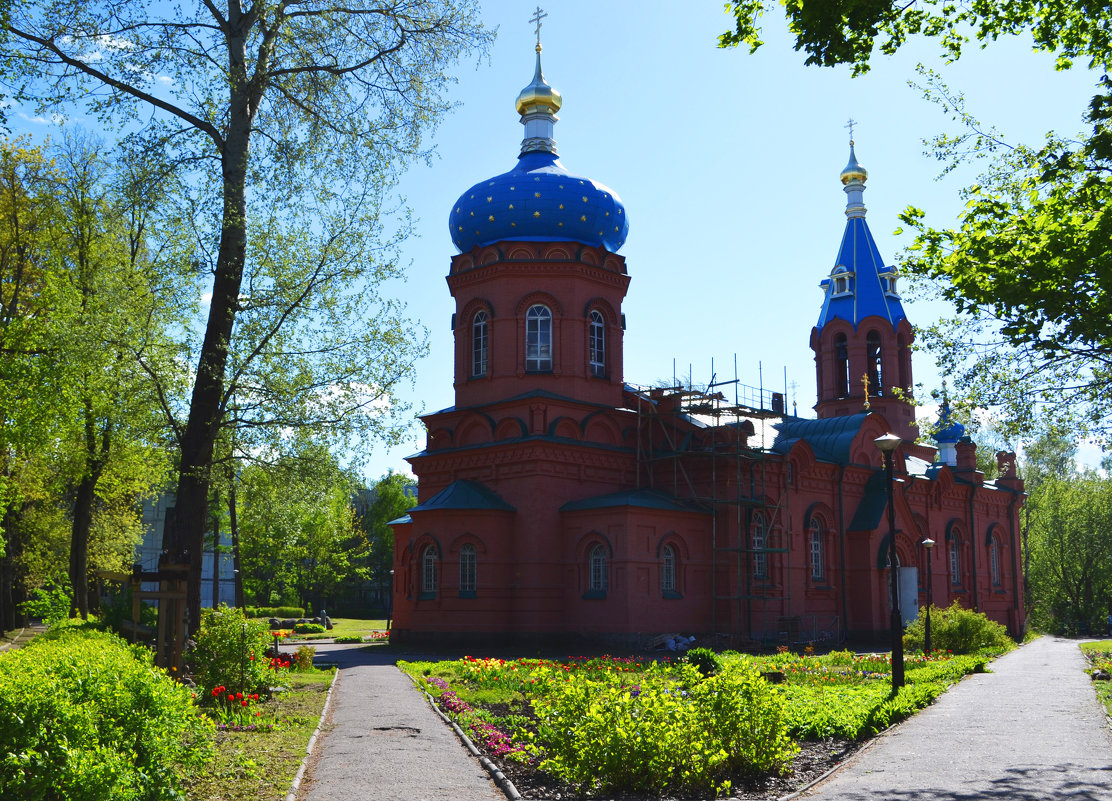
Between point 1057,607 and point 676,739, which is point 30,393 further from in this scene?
point 1057,607

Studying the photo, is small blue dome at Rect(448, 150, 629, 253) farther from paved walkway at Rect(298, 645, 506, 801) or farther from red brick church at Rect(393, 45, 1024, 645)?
paved walkway at Rect(298, 645, 506, 801)

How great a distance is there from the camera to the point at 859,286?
113 feet

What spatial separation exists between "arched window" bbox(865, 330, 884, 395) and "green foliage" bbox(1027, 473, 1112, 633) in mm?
19237

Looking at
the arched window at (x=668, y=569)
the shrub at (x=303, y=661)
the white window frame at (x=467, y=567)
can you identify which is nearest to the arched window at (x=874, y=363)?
the arched window at (x=668, y=569)

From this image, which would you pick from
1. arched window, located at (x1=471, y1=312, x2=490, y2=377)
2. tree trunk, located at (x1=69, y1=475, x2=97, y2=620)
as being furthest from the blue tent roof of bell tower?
tree trunk, located at (x1=69, y1=475, x2=97, y2=620)

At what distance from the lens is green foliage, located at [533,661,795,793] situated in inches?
310

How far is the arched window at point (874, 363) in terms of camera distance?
110 ft

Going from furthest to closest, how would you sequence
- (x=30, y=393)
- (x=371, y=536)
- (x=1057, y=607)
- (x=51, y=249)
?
1. (x=371, y=536)
2. (x=1057, y=607)
3. (x=51, y=249)
4. (x=30, y=393)

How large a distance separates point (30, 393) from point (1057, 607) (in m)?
47.9

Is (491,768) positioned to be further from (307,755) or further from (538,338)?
(538,338)

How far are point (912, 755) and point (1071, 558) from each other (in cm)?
4283

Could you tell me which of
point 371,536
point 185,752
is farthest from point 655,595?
point 371,536

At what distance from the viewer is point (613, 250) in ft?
88.8

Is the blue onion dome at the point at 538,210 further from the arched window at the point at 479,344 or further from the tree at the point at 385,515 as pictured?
the tree at the point at 385,515
